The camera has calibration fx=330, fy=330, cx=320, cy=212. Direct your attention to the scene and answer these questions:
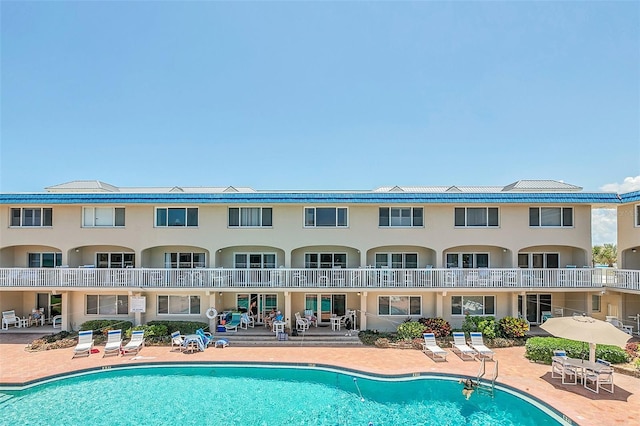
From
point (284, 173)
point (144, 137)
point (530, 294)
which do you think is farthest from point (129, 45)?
point (530, 294)

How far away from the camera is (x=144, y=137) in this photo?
23.5 meters

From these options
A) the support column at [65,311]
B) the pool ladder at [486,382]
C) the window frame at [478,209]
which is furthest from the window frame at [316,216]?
the support column at [65,311]

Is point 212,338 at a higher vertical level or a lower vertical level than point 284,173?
lower

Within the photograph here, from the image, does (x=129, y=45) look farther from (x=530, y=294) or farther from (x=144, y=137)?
(x=530, y=294)

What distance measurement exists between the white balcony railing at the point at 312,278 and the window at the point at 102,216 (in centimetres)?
266

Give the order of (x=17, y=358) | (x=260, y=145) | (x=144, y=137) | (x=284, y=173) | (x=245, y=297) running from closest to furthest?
(x=17, y=358) < (x=245, y=297) < (x=144, y=137) < (x=260, y=145) < (x=284, y=173)

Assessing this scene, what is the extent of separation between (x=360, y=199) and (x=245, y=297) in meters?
8.55

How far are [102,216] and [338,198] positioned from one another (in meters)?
13.2

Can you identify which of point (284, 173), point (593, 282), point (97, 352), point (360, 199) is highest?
point (284, 173)

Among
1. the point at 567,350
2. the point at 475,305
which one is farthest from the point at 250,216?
the point at 567,350

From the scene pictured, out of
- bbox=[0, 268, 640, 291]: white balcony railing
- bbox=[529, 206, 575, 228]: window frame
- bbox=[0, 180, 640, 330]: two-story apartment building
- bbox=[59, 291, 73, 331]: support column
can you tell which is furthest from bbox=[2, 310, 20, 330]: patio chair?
bbox=[529, 206, 575, 228]: window frame

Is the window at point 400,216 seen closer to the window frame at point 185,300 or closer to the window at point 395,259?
the window at point 395,259

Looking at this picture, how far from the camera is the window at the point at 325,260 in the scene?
1897cm

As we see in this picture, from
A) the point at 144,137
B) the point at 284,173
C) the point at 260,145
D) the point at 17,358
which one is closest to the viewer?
the point at 17,358
